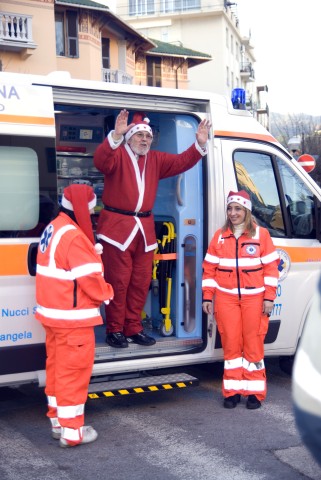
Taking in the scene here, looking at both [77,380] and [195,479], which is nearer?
[195,479]

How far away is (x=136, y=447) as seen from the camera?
4527mm

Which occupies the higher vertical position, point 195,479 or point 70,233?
point 70,233

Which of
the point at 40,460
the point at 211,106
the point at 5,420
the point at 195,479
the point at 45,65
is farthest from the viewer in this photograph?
the point at 45,65

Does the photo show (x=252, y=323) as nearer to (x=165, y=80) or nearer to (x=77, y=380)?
(x=77, y=380)

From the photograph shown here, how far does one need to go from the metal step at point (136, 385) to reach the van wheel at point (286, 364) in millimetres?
Result: 1298

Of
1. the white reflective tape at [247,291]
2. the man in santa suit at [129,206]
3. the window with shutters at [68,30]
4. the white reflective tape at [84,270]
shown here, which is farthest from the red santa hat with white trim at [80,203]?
the window with shutters at [68,30]

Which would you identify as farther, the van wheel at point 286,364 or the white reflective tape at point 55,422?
the van wheel at point 286,364

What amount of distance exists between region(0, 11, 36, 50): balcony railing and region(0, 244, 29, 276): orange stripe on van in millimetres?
20125

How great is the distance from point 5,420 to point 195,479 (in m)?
1.75

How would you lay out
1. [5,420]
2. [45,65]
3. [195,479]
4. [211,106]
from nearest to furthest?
1. [195,479]
2. [5,420]
3. [211,106]
4. [45,65]

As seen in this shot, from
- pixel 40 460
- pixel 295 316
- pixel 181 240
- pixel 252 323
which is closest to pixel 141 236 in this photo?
pixel 181 240

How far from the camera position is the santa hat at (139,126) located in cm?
543

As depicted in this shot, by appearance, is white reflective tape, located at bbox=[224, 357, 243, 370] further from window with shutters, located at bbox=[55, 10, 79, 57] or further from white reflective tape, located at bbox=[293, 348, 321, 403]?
window with shutters, located at bbox=[55, 10, 79, 57]

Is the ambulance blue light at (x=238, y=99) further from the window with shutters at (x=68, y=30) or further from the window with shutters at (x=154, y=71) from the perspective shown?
the window with shutters at (x=154, y=71)
